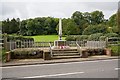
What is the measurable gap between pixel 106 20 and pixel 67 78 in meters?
62.6

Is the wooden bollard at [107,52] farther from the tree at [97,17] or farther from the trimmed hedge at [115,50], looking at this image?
the tree at [97,17]

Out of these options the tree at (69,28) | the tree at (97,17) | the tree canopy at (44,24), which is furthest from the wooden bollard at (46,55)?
the tree at (97,17)

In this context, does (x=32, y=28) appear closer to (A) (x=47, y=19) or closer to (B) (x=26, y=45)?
(A) (x=47, y=19)

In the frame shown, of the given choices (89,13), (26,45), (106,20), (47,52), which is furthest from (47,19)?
(47,52)

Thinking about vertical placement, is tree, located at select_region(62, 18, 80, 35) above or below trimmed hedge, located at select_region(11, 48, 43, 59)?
above

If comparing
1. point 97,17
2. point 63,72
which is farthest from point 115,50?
point 97,17

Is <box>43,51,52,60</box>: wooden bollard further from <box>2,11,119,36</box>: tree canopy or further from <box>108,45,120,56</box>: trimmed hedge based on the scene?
<box>2,11,119,36</box>: tree canopy

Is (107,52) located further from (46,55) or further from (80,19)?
(80,19)

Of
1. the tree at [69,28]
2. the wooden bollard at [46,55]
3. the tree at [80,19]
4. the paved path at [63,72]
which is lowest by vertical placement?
the paved path at [63,72]

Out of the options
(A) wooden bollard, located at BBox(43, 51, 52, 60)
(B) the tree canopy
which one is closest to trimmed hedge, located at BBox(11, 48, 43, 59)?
(A) wooden bollard, located at BBox(43, 51, 52, 60)

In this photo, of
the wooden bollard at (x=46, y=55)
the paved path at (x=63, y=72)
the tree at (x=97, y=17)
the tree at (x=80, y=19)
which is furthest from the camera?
the tree at (x=97, y=17)

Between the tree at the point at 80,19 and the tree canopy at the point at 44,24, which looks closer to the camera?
the tree at the point at 80,19

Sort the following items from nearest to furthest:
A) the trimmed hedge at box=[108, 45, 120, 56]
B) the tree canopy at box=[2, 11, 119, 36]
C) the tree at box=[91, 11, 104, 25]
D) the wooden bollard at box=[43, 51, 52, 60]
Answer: the wooden bollard at box=[43, 51, 52, 60]
the trimmed hedge at box=[108, 45, 120, 56]
the tree canopy at box=[2, 11, 119, 36]
the tree at box=[91, 11, 104, 25]

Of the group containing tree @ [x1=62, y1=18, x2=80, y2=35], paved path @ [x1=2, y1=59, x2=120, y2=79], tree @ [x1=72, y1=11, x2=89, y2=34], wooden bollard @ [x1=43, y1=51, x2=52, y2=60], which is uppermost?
tree @ [x1=72, y1=11, x2=89, y2=34]
